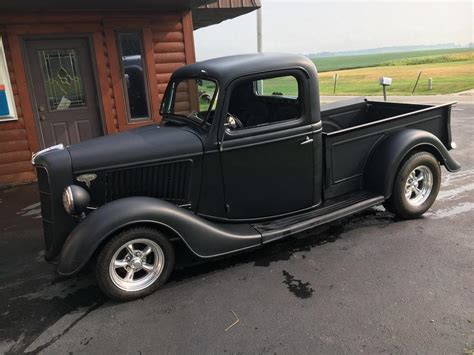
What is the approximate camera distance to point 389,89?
72.9 feet

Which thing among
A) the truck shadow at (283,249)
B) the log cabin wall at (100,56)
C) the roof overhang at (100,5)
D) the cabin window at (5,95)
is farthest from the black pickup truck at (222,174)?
the cabin window at (5,95)

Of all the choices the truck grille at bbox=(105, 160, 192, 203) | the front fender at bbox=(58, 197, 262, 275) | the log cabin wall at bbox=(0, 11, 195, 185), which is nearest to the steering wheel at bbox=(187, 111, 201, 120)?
the truck grille at bbox=(105, 160, 192, 203)

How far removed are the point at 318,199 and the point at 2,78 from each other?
562 centimetres

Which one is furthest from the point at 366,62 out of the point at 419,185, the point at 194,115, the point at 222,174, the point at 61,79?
the point at 222,174

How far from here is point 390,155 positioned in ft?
13.9

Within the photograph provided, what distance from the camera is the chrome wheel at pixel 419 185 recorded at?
4.54 m

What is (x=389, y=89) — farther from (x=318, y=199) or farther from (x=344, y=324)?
(x=344, y=324)

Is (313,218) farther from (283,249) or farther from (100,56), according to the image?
(100,56)

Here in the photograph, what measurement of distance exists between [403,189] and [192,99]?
2.58m

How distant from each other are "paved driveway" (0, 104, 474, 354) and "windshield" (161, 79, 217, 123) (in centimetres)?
146

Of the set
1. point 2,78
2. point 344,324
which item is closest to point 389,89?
point 2,78

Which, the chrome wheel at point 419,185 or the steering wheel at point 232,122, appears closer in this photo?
the steering wheel at point 232,122

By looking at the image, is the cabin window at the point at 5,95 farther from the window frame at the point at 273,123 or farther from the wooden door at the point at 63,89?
the window frame at the point at 273,123

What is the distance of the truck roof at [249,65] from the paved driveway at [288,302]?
5.77 ft
